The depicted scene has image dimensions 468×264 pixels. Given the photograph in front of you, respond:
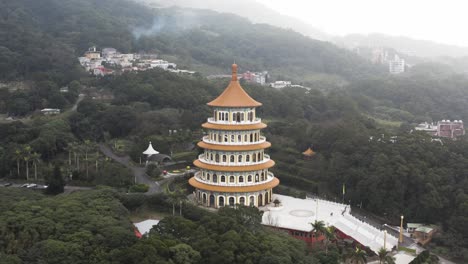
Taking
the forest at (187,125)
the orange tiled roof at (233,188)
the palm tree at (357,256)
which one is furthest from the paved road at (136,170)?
the palm tree at (357,256)

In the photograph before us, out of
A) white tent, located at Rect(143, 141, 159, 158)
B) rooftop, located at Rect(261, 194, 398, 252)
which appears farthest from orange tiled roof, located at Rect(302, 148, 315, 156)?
white tent, located at Rect(143, 141, 159, 158)

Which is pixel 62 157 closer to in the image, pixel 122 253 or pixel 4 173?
pixel 4 173

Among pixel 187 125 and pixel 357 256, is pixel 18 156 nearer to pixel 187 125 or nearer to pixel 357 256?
pixel 187 125

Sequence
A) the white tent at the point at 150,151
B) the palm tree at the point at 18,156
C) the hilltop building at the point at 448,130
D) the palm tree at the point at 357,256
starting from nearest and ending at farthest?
the palm tree at the point at 357,256 < the palm tree at the point at 18,156 < the white tent at the point at 150,151 < the hilltop building at the point at 448,130

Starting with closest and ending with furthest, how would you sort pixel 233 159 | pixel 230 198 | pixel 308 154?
pixel 230 198 → pixel 233 159 → pixel 308 154

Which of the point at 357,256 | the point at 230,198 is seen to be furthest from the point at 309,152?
the point at 357,256

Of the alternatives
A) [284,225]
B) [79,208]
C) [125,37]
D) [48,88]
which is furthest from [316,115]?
[125,37]

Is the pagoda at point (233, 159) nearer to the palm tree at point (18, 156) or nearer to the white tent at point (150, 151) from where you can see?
the white tent at point (150, 151)
